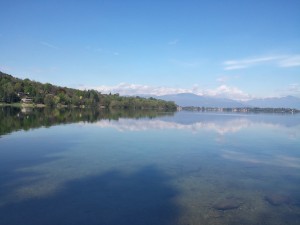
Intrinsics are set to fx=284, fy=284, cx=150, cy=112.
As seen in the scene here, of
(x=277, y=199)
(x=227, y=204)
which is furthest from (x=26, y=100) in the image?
(x=277, y=199)

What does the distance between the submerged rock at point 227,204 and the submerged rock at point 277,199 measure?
210 cm

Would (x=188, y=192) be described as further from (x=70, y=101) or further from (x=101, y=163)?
(x=70, y=101)

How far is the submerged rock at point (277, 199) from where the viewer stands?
56.7 ft

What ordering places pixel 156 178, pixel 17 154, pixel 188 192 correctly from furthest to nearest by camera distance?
pixel 17 154 → pixel 156 178 → pixel 188 192

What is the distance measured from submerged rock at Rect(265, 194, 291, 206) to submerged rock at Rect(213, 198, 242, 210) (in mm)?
2097

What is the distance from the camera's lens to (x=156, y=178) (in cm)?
2131

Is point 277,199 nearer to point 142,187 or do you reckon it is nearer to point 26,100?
point 142,187

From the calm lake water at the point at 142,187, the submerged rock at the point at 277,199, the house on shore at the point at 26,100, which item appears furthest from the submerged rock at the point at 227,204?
the house on shore at the point at 26,100

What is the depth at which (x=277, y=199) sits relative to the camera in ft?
58.6

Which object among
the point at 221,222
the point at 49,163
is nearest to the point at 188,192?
the point at 221,222

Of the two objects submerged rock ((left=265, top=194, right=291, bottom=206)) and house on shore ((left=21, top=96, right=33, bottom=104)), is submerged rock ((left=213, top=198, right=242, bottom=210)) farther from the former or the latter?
house on shore ((left=21, top=96, right=33, bottom=104))

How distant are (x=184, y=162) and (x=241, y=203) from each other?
1112cm

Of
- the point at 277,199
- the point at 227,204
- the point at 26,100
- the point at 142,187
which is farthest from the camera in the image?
the point at 26,100

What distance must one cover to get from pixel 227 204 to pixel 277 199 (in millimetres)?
3790
